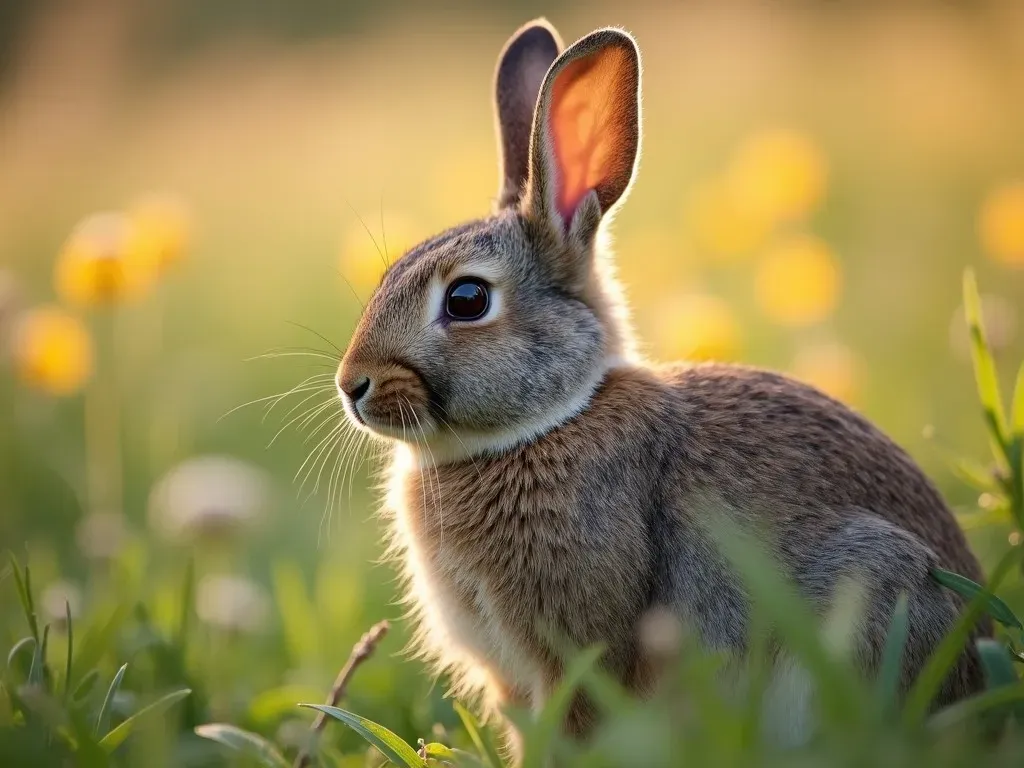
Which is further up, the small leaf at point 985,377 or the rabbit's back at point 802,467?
the small leaf at point 985,377

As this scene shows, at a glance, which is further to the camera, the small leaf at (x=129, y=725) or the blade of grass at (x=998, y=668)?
the small leaf at (x=129, y=725)

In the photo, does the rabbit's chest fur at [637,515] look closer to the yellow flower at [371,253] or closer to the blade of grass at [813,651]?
the blade of grass at [813,651]

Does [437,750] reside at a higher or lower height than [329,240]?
lower

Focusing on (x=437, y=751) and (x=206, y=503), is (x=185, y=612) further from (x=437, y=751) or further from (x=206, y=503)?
(x=437, y=751)

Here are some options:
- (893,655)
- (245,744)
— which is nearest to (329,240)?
(245,744)

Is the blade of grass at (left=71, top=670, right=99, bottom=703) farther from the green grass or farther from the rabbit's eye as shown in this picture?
the rabbit's eye

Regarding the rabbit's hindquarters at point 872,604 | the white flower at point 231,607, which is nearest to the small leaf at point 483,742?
the rabbit's hindquarters at point 872,604

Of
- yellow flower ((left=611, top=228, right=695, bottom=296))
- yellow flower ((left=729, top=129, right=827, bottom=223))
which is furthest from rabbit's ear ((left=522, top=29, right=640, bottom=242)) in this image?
yellow flower ((left=611, top=228, right=695, bottom=296))
